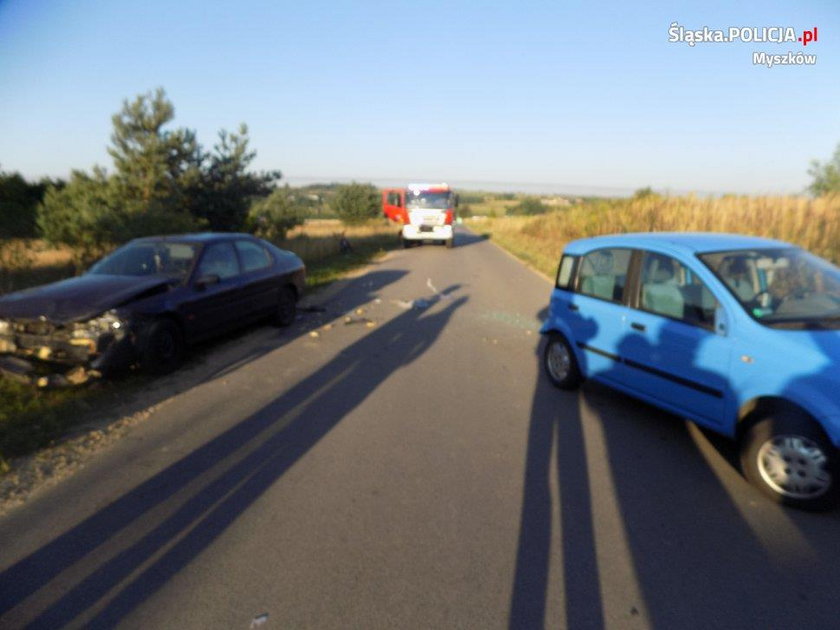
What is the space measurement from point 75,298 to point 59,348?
612 millimetres

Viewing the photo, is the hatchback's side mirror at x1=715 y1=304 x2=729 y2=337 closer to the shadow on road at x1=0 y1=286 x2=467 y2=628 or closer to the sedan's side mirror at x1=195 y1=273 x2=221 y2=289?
the shadow on road at x1=0 y1=286 x2=467 y2=628

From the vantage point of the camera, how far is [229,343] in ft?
26.4

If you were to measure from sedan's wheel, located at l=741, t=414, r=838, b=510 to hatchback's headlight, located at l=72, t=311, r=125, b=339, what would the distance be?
5803 mm

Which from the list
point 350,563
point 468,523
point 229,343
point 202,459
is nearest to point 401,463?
point 468,523

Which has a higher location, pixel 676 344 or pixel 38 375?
pixel 676 344

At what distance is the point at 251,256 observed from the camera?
27.9 feet

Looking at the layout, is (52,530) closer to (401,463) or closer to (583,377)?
(401,463)

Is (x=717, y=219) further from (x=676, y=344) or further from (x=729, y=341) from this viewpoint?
(x=729, y=341)

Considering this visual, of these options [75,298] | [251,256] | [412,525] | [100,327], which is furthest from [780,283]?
[251,256]

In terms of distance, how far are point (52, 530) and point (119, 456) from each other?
1020 millimetres

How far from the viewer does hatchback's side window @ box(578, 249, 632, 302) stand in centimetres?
512

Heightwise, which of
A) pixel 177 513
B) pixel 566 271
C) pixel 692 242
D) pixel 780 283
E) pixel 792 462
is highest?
pixel 692 242

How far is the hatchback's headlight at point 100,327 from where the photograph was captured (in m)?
5.48

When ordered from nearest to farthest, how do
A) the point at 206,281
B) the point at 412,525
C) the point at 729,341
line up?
the point at 412,525 → the point at 729,341 → the point at 206,281
